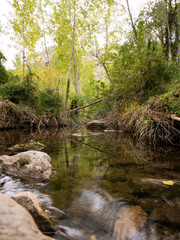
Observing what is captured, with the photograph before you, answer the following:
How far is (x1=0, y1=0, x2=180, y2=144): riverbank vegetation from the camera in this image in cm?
683

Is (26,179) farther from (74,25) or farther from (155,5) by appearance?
(155,5)

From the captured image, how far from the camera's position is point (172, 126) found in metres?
5.55

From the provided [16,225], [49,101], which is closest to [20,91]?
[49,101]

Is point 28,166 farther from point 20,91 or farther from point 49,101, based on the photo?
point 20,91

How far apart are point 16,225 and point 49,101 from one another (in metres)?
12.0

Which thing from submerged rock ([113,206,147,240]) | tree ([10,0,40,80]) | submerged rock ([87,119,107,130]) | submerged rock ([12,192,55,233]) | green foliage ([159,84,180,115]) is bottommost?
submerged rock ([113,206,147,240])

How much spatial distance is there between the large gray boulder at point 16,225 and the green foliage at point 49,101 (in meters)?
11.5

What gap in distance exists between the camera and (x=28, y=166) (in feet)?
9.95

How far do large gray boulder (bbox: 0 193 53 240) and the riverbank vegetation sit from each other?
5.27m

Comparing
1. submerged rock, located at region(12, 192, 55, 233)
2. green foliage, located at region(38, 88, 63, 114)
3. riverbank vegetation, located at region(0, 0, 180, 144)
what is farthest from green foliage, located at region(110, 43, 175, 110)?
submerged rock, located at region(12, 192, 55, 233)

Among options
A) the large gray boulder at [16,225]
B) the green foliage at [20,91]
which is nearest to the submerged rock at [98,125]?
the green foliage at [20,91]

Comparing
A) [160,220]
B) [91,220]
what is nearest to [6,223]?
[91,220]

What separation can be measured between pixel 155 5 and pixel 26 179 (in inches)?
648

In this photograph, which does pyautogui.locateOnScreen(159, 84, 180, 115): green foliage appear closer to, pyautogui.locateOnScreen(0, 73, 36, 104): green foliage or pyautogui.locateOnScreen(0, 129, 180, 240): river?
pyautogui.locateOnScreen(0, 129, 180, 240): river
